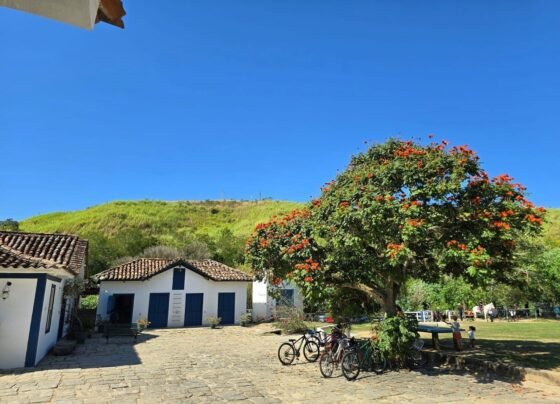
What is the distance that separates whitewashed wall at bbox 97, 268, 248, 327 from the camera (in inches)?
984

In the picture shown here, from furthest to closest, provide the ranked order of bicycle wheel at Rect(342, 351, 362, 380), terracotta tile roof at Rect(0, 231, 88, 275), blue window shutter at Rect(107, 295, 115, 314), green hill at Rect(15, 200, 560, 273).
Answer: green hill at Rect(15, 200, 560, 273)
blue window shutter at Rect(107, 295, 115, 314)
terracotta tile roof at Rect(0, 231, 88, 275)
bicycle wheel at Rect(342, 351, 362, 380)

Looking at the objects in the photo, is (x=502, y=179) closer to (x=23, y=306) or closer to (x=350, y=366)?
(x=350, y=366)

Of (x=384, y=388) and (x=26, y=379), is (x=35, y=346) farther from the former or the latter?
(x=384, y=388)

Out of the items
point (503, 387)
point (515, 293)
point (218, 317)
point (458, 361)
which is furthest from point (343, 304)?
point (515, 293)

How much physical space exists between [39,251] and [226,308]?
50.1 feet

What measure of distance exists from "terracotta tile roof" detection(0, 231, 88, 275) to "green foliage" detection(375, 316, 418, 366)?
33.1 feet

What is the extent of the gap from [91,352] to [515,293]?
30.0 meters

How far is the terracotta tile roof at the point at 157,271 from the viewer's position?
25.1 m

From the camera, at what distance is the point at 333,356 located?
10547 millimetres

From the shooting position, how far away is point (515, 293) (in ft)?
98.3

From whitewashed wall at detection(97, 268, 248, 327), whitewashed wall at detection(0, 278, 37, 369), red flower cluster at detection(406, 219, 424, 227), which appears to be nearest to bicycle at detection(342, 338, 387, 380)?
red flower cluster at detection(406, 219, 424, 227)

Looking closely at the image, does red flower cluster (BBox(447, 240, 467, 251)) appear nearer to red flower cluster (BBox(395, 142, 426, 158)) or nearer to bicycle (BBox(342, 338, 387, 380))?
red flower cluster (BBox(395, 142, 426, 158))

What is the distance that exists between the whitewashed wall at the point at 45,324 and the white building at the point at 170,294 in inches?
338

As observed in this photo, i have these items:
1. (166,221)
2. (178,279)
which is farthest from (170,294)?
(166,221)
